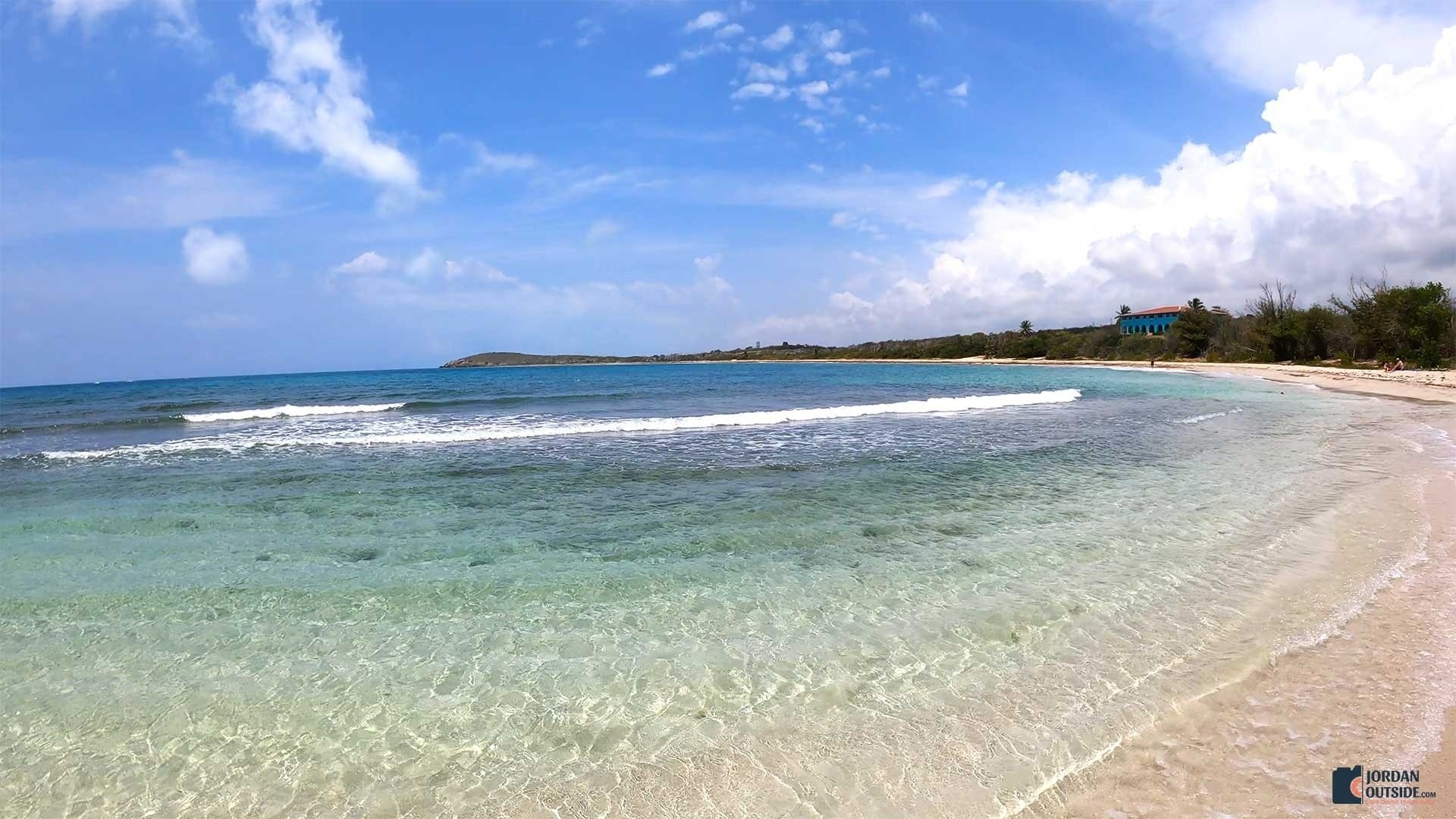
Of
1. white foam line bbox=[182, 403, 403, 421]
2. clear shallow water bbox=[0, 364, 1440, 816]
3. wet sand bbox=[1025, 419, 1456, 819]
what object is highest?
white foam line bbox=[182, 403, 403, 421]

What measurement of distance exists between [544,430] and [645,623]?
639 inches

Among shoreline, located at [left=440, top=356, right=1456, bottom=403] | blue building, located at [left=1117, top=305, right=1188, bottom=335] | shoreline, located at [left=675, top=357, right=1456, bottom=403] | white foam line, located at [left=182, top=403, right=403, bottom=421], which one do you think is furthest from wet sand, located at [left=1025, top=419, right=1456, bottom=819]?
blue building, located at [left=1117, top=305, right=1188, bottom=335]

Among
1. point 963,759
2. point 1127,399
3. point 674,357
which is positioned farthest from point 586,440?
point 674,357

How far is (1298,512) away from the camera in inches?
352

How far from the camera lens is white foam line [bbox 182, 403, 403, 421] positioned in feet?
94.3

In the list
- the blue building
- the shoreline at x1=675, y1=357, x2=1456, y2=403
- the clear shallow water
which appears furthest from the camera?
the blue building

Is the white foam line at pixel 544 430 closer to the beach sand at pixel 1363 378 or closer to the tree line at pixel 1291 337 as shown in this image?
the beach sand at pixel 1363 378

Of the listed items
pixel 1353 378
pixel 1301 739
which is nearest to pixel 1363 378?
pixel 1353 378

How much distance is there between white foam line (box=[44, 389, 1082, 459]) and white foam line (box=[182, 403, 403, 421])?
8.91 meters

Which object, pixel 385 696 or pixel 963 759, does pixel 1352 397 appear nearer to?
pixel 963 759

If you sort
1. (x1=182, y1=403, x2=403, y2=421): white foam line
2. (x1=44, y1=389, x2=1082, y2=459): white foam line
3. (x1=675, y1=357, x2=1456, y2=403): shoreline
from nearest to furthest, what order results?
(x1=44, y1=389, x2=1082, y2=459): white foam line → (x1=675, y1=357, x2=1456, y2=403): shoreline → (x1=182, y1=403, x2=403, y2=421): white foam line

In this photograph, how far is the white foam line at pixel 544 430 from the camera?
18547mm

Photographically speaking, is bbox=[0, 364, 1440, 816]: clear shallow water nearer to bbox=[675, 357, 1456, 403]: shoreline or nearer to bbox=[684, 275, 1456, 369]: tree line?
bbox=[675, 357, 1456, 403]: shoreline

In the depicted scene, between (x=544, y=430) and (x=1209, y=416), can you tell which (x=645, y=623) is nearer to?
(x=544, y=430)
